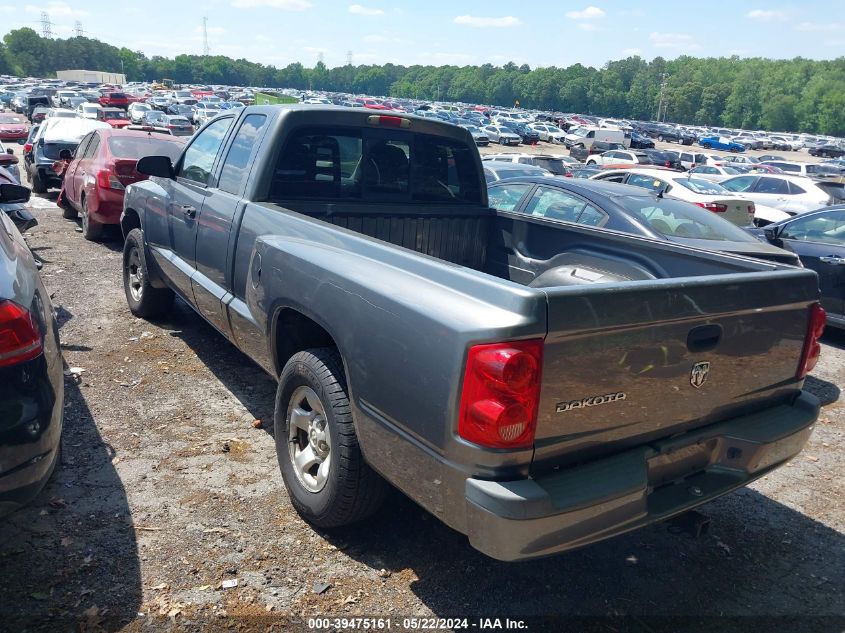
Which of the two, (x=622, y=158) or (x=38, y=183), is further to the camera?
(x=622, y=158)

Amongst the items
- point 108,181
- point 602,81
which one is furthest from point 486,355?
point 602,81

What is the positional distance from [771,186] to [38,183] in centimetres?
1821

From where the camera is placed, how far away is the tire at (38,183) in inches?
561

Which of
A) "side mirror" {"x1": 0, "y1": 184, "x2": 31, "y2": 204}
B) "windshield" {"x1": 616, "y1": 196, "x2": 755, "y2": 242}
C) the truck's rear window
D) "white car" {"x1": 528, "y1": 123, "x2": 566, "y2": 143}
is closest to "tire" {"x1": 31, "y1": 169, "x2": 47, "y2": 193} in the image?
"side mirror" {"x1": 0, "y1": 184, "x2": 31, "y2": 204}

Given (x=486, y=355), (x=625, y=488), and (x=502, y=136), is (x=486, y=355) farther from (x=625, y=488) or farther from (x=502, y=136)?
(x=502, y=136)

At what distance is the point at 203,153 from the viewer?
519 centimetres

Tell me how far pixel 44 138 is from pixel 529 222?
1359 cm

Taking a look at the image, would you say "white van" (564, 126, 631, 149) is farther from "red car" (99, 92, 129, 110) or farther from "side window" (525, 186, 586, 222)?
"side window" (525, 186, 586, 222)

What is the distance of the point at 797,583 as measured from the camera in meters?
3.35

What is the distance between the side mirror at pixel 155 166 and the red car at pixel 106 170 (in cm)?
413

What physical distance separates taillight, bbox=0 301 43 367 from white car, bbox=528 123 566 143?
56736 mm

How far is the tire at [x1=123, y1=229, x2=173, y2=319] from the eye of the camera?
6.08 metres

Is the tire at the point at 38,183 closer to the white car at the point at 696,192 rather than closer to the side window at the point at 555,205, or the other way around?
the side window at the point at 555,205

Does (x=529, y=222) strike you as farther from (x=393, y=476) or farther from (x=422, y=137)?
(x=393, y=476)
